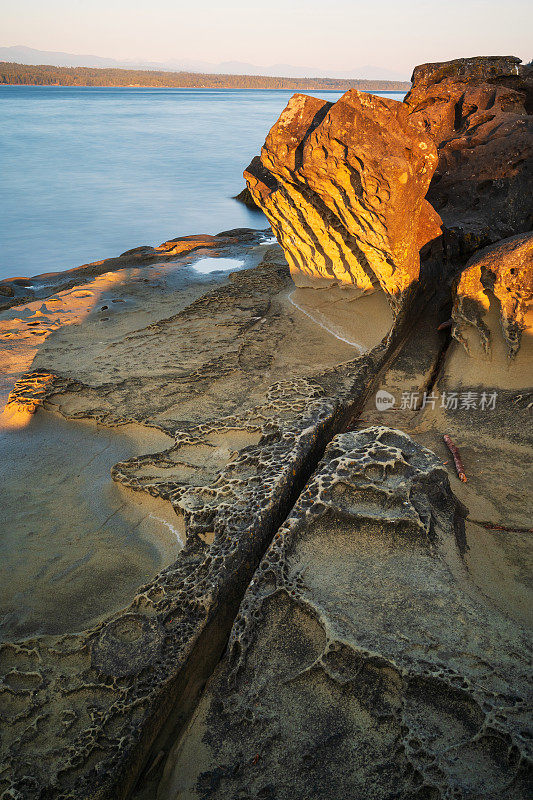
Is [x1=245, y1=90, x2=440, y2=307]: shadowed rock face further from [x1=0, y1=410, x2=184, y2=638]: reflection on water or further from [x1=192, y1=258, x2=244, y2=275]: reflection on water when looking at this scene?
[x1=192, y1=258, x2=244, y2=275]: reflection on water

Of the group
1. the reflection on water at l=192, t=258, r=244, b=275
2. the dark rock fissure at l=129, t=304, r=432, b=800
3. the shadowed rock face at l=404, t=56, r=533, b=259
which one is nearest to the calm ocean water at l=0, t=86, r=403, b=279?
the reflection on water at l=192, t=258, r=244, b=275

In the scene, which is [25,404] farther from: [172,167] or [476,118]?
[172,167]

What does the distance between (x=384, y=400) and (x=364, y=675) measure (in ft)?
7.78

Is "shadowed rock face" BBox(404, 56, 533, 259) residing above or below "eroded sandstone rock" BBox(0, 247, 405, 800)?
above

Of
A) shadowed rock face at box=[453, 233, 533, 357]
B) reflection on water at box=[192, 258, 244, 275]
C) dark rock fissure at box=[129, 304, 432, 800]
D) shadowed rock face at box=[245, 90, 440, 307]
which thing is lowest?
dark rock fissure at box=[129, 304, 432, 800]

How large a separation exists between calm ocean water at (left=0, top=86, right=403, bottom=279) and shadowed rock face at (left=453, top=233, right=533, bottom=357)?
744 cm

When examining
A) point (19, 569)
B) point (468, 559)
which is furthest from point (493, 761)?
point (19, 569)

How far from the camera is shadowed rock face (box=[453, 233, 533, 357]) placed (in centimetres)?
367

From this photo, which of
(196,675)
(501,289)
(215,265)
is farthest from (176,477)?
(215,265)

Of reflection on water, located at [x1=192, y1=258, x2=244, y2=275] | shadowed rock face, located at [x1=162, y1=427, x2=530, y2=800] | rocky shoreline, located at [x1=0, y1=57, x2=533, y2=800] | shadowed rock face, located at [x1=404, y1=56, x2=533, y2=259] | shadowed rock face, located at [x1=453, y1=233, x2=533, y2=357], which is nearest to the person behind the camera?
shadowed rock face, located at [x1=162, y1=427, x2=530, y2=800]

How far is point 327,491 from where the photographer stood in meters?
2.61

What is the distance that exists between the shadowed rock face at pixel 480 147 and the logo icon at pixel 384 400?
1.69m

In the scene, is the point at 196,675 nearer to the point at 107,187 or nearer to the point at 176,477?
the point at 176,477

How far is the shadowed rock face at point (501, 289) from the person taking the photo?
12.0ft
